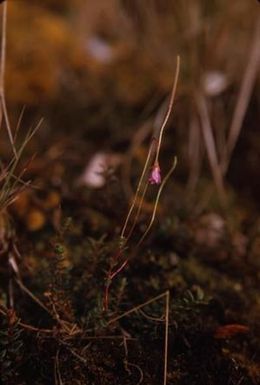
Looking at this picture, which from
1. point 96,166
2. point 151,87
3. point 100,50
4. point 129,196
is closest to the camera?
point 129,196

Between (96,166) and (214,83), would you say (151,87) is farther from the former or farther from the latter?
(96,166)

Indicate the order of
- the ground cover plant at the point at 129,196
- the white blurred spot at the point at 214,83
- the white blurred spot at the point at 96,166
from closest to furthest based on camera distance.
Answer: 1. the ground cover plant at the point at 129,196
2. the white blurred spot at the point at 96,166
3. the white blurred spot at the point at 214,83

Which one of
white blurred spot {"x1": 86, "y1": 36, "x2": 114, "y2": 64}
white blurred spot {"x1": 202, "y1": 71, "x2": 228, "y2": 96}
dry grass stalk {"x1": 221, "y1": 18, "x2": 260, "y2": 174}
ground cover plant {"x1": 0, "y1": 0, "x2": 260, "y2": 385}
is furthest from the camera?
white blurred spot {"x1": 86, "y1": 36, "x2": 114, "y2": 64}

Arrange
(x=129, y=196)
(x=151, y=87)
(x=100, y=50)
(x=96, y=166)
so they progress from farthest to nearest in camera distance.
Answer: (x=100, y=50) < (x=151, y=87) < (x=96, y=166) < (x=129, y=196)

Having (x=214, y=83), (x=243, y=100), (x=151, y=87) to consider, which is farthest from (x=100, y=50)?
(x=243, y=100)

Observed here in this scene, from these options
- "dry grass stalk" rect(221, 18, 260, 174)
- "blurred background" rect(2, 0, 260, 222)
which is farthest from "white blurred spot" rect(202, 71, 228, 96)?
"dry grass stalk" rect(221, 18, 260, 174)

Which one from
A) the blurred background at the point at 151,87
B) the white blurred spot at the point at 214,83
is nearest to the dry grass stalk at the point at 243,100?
the blurred background at the point at 151,87

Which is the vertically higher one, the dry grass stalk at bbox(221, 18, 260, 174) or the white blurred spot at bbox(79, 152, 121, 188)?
the dry grass stalk at bbox(221, 18, 260, 174)

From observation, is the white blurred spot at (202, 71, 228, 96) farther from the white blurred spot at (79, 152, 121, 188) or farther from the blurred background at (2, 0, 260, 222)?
the white blurred spot at (79, 152, 121, 188)

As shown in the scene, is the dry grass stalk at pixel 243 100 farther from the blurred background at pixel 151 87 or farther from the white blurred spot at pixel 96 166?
the white blurred spot at pixel 96 166
